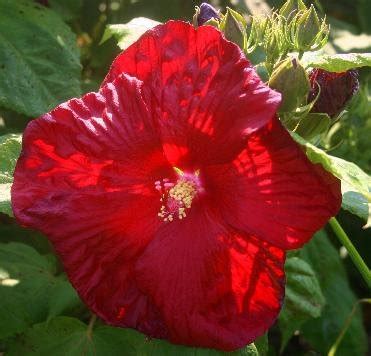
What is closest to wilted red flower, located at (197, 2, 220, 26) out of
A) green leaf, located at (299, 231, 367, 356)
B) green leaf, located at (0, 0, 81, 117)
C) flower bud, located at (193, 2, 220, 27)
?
flower bud, located at (193, 2, 220, 27)

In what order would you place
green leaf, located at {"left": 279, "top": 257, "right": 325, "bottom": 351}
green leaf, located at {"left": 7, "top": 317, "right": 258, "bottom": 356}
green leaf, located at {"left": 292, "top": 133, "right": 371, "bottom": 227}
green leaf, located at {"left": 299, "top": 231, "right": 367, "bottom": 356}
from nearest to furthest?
green leaf, located at {"left": 292, "top": 133, "right": 371, "bottom": 227}, green leaf, located at {"left": 7, "top": 317, "right": 258, "bottom": 356}, green leaf, located at {"left": 279, "top": 257, "right": 325, "bottom": 351}, green leaf, located at {"left": 299, "top": 231, "right": 367, "bottom": 356}

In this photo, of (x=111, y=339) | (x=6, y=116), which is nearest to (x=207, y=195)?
(x=111, y=339)

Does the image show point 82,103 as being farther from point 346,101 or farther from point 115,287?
point 346,101

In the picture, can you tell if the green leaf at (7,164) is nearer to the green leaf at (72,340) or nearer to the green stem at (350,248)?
the green leaf at (72,340)

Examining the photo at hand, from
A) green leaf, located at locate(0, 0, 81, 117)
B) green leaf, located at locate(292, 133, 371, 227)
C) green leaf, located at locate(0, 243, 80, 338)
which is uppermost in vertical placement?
green leaf, located at locate(292, 133, 371, 227)

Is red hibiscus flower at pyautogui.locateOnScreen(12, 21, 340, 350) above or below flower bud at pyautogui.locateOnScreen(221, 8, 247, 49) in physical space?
below

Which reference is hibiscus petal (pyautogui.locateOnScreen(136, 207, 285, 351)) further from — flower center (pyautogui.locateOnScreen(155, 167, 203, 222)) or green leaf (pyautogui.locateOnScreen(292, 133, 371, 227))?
green leaf (pyautogui.locateOnScreen(292, 133, 371, 227))

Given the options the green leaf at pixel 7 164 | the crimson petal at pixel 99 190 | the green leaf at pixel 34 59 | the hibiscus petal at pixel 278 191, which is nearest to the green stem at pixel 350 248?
the hibiscus petal at pixel 278 191
